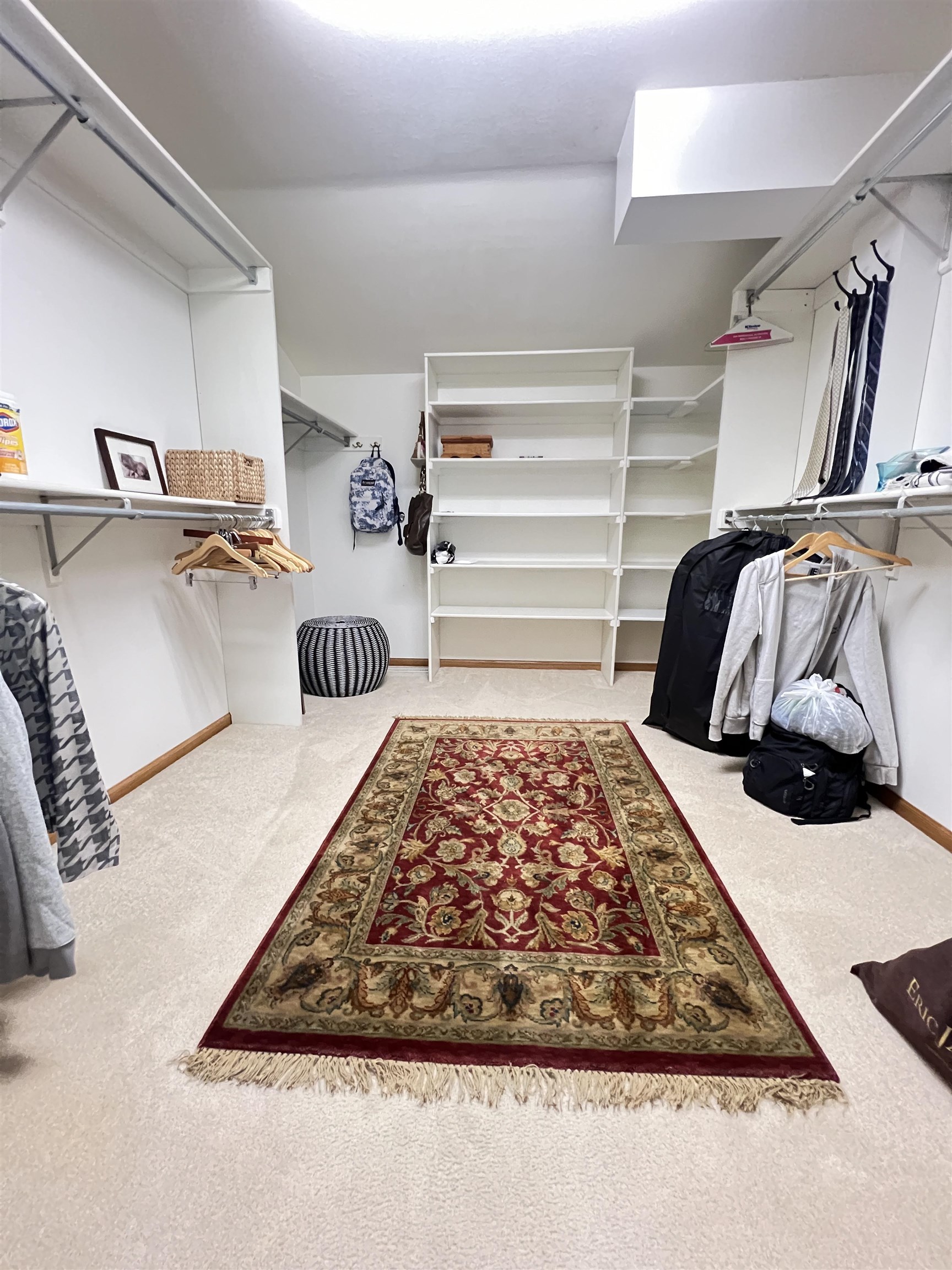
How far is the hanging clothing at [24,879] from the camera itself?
858 mm

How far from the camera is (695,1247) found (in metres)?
0.74

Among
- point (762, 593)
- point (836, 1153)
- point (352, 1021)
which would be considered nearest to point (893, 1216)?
point (836, 1153)

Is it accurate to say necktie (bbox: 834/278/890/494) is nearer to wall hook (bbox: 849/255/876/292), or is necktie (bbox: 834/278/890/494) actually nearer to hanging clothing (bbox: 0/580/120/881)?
wall hook (bbox: 849/255/876/292)

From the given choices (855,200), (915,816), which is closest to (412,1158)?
(915,816)

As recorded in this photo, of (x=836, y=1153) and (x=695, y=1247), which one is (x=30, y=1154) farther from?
(x=836, y=1153)

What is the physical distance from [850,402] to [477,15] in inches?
72.5

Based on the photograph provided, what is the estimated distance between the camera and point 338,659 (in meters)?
3.02

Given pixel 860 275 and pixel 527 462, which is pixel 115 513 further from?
pixel 860 275

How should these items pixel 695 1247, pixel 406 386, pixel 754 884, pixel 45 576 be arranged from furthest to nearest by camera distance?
pixel 406 386
pixel 45 576
pixel 754 884
pixel 695 1247

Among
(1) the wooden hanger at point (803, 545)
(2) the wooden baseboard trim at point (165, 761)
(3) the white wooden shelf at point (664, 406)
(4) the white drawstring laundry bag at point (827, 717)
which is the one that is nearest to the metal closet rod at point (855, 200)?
(3) the white wooden shelf at point (664, 406)

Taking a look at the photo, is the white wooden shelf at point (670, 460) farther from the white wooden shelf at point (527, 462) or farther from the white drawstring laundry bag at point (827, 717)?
the white drawstring laundry bag at point (827, 717)

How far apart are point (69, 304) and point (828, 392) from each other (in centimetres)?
288

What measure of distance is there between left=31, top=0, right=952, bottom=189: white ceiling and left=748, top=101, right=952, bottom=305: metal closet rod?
1.20 ft

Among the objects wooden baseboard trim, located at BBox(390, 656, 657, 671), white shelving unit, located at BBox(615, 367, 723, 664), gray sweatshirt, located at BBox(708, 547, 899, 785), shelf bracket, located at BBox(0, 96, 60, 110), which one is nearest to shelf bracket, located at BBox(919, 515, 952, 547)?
gray sweatshirt, located at BBox(708, 547, 899, 785)
